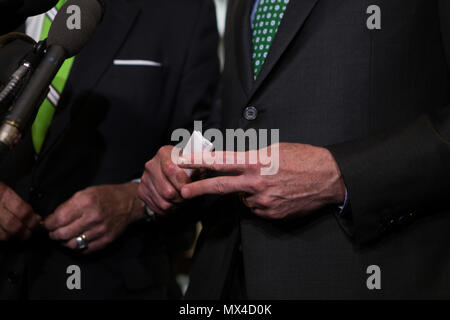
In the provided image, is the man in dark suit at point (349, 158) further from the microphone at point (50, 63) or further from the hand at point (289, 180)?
the microphone at point (50, 63)

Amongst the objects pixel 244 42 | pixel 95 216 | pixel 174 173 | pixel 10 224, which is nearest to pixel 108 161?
pixel 95 216

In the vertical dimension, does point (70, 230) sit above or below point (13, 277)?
above

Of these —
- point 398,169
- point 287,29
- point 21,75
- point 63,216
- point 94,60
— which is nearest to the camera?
point 21,75

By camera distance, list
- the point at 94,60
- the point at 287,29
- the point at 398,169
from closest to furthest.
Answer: the point at 398,169, the point at 287,29, the point at 94,60

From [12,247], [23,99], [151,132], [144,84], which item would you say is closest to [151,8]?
[144,84]

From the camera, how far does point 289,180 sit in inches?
31.6

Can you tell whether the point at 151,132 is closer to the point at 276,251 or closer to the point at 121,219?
the point at 121,219

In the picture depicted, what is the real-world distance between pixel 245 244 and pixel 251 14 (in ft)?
1.64

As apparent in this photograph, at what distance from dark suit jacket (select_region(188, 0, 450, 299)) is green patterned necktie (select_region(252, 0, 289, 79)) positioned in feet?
0.18

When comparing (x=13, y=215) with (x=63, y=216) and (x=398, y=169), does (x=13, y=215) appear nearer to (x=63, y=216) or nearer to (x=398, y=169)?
(x=63, y=216)

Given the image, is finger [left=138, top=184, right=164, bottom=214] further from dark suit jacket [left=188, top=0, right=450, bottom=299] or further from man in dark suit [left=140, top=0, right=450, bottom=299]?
dark suit jacket [left=188, top=0, right=450, bottom=299]

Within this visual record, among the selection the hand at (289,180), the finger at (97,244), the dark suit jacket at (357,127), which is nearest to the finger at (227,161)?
the hand at (289,180)

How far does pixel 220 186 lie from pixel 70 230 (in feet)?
1.56
